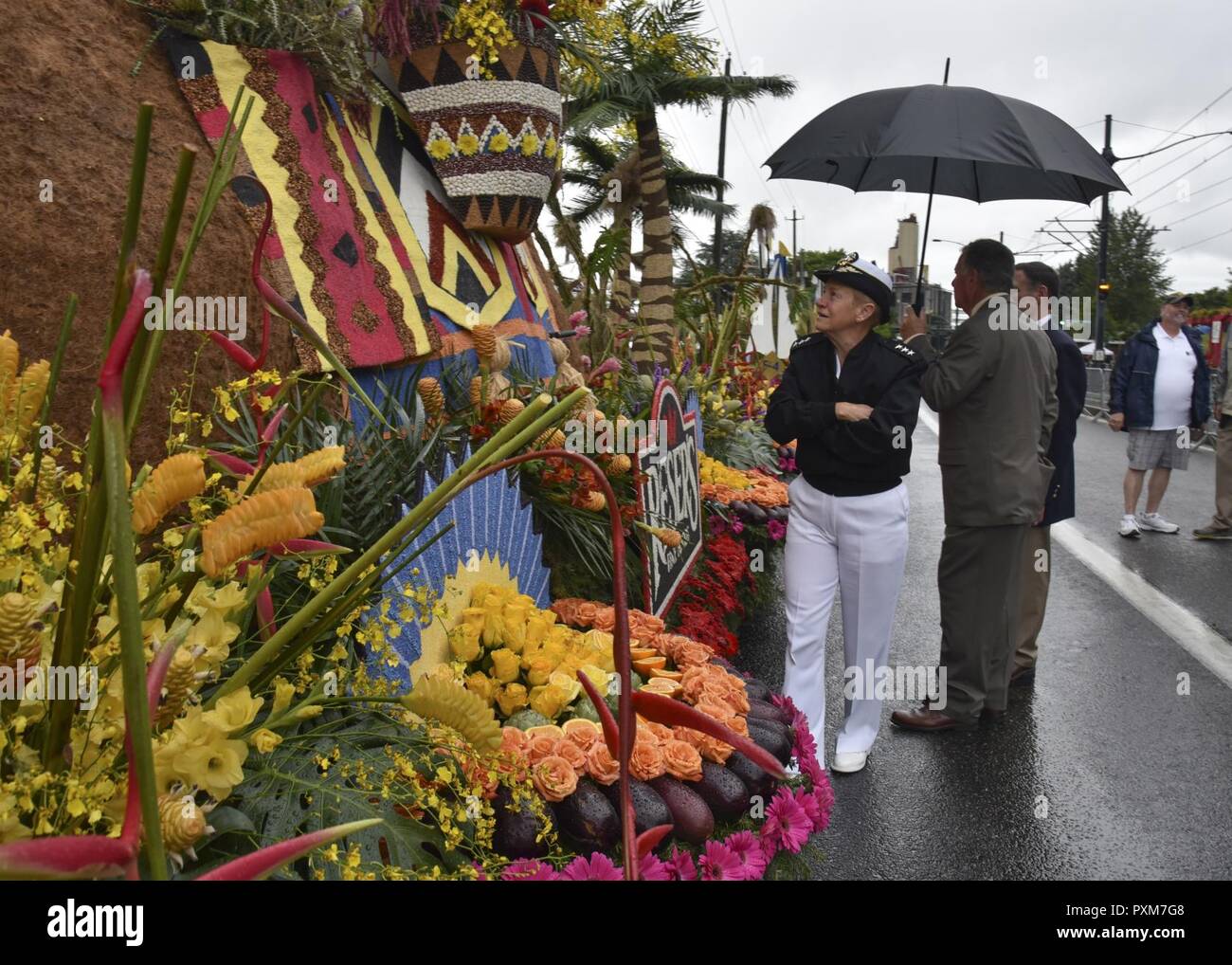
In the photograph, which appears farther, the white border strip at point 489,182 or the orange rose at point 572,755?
the white border strip at point 489,182

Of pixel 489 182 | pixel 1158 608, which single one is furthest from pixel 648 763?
pixel 1158 608

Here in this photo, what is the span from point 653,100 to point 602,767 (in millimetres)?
10643

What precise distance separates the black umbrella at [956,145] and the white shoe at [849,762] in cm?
203

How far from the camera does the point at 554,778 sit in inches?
82.3

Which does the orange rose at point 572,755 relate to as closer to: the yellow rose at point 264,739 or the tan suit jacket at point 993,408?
the yellow rose at point 264,739

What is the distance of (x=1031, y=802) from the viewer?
381cm

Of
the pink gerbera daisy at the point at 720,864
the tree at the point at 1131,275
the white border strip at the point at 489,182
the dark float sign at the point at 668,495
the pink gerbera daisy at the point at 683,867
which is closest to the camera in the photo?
the pink gerbera daisy at the point at 683,867

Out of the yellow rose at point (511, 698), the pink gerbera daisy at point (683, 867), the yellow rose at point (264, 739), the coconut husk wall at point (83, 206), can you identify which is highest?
the coconut husk wall at point (83, 206)

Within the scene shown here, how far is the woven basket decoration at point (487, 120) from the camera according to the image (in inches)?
171

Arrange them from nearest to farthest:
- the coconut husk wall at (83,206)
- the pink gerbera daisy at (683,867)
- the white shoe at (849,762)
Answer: the pink gerbera daisy at (683,867), the coconut husk wall at (83,206), the white shoe at (849,762)

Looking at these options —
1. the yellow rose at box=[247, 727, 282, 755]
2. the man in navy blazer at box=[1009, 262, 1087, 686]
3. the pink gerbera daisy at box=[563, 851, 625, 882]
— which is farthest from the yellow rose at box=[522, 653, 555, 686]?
the man in navy blazer at box=[1009, 262, 1087, 686]

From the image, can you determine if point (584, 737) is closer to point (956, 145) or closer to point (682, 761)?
point (682, 761)

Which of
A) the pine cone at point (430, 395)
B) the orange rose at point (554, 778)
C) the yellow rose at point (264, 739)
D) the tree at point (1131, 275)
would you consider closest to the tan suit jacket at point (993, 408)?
the pine cone at point (430, 395)

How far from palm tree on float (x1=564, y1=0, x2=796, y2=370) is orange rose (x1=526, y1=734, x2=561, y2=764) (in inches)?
216
